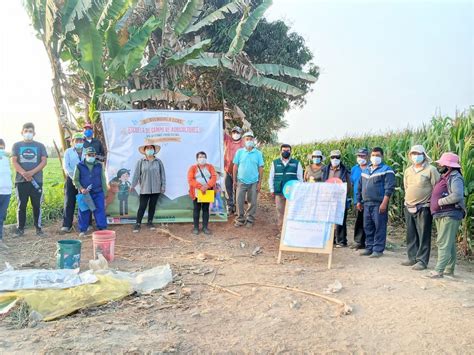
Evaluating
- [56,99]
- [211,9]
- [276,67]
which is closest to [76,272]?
[56,99]

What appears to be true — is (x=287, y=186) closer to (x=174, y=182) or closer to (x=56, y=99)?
(x=174, y=182)

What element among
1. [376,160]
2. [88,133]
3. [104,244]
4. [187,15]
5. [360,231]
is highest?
[187,15]

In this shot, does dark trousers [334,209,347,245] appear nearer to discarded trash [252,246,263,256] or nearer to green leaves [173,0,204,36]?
discarded trash [252,246,263,256]

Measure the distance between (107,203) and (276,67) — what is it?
6195mm

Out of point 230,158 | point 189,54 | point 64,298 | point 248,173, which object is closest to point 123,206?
point 230,158

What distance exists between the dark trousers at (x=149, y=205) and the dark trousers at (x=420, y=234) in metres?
4.67

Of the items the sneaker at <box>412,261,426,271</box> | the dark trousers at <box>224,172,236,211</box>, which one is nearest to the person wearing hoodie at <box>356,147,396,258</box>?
the sneaker at <box>412,261,426,271</box>

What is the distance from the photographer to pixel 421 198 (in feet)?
19.6

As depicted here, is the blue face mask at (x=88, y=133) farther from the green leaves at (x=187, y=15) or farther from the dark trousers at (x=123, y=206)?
the green leaves at (x=187, y=15)

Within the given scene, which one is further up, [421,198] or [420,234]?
[421,198]

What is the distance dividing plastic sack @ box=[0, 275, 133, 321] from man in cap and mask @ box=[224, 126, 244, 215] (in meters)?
5.10

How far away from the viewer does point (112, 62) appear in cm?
992

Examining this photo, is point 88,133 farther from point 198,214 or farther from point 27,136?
point 198,214

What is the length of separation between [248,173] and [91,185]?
2.97m
